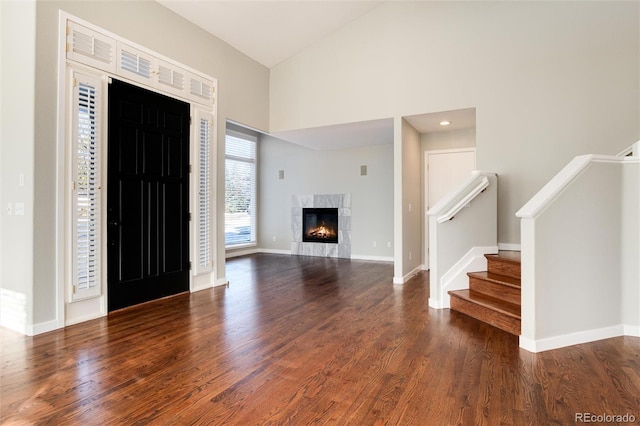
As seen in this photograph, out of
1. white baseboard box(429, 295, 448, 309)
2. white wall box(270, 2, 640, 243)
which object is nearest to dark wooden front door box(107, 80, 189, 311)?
white wall box(270, 2, 640, 243)

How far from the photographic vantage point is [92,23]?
3.52 m

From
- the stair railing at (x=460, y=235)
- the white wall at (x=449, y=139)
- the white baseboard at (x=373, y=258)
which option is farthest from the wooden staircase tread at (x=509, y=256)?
the white baseboard at (x=373, y=258)

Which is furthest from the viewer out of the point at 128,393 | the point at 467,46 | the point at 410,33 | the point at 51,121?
the point at 410,33

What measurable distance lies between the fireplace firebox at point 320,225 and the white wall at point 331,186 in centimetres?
42

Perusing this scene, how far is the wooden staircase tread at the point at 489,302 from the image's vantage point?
3162 millimetres

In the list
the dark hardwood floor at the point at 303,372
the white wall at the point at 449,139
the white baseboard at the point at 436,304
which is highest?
the white wall at the point at 449,139

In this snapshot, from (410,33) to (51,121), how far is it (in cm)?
460

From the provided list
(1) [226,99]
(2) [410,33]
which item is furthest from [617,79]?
(1) [226,99]

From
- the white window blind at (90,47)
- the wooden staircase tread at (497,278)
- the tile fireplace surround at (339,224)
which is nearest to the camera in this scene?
the white window blind at (90,47)

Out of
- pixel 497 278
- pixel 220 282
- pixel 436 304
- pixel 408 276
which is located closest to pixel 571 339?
pixel 497 278

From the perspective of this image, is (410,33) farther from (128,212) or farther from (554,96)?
(128,212)

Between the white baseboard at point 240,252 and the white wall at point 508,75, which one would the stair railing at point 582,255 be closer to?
the white wall at point 508,75

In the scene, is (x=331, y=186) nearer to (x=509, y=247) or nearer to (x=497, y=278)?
(x=509, y=247)

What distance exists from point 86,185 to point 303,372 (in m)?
2.80
